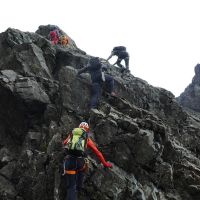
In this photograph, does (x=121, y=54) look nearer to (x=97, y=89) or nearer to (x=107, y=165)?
(x=97, y=89)

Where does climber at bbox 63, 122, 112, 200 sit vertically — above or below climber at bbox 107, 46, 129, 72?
below

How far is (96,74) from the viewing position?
2688cm

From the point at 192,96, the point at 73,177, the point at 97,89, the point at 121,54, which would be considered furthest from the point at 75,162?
the point at 192,96

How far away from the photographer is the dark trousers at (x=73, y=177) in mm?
17609

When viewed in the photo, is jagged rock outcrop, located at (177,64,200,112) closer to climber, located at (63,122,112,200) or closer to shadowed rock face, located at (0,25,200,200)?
shadowed rock face, located at (0,25,200,200)

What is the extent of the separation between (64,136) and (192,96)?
41.8 metres

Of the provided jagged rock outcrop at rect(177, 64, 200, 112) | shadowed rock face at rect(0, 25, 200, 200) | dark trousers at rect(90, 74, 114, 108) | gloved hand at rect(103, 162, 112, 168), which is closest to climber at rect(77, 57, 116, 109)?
dark trousers at rect(90, 74, 114, 108)

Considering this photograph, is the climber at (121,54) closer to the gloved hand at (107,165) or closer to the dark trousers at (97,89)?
the dark trousers at (97,89)

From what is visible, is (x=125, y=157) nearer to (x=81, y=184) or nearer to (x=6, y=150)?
(x=81, y=184)

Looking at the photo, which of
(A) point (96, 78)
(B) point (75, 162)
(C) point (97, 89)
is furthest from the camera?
(A) point (96, 78)

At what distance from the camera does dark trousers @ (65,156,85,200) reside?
17609 millimetres

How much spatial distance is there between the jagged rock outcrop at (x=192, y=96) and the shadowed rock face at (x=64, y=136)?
26.7 meters

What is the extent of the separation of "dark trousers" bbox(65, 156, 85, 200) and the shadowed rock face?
76 cm

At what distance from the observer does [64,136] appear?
2200cm
